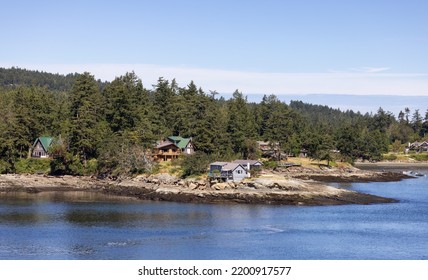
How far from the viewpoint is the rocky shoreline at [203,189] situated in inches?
2606

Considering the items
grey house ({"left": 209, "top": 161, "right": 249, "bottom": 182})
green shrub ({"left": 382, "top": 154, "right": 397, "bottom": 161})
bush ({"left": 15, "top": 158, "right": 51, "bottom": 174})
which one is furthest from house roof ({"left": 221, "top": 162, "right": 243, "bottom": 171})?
green shrub ({"left": 382, "top": 154, "right": 397, "bottom": 161})

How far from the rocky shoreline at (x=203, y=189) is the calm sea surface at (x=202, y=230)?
2.92 m

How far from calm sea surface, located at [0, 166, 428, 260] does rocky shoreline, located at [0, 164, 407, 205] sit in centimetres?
292

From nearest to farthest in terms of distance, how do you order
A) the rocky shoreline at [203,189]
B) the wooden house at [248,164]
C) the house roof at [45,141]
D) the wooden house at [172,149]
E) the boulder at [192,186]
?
the rocky shoreline at [203,189] → the boulder at [192,186] → the wooden house at [248,164] → the house roof at [45,141] → the wooden house at [172,149]

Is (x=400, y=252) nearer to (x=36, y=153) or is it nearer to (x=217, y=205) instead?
(x=217, y=205)

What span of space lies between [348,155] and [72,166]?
56980mm

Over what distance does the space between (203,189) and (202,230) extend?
20939 millimetres

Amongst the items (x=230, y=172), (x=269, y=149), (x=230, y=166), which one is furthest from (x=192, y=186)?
(x=269, y=149)

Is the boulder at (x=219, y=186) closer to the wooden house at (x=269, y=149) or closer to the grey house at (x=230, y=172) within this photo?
the grey house at (x=230, y=172)

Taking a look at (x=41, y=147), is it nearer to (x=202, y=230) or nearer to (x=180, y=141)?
(x=180, y=141)

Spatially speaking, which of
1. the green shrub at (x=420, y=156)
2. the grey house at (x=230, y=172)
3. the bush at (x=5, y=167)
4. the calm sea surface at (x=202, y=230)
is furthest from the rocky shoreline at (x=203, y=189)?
the green shrub at (x=420, y=156)

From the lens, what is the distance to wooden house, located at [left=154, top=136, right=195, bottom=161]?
9117cm

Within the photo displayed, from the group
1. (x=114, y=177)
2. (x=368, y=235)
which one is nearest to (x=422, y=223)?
(x=368, y=235)

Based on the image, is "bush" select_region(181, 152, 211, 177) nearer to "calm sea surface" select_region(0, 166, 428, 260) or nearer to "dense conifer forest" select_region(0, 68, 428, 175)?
"dense conifer forest" select_region(0, 68, 428, 175)
